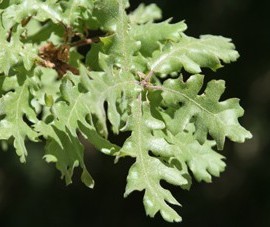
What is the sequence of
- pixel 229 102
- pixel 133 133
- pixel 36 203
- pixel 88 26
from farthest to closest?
pixel 36 203 → pixel 88 26 → pixel 229 102 → pixel 133 133

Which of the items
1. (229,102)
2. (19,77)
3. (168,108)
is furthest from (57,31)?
(229,102)

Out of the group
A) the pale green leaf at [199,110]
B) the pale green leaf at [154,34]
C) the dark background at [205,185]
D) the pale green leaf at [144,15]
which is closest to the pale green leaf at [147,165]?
the pale green leaf at [199,110]

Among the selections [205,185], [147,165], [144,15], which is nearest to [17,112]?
[147,165]

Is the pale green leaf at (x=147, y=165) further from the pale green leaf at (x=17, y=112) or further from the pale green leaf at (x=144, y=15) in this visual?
the pale green leaf at (x=144, y=15)

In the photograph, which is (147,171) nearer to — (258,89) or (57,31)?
(57,31)

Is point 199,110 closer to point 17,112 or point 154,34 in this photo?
point 154,34

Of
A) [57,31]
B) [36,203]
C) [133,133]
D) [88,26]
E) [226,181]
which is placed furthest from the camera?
[226,181]

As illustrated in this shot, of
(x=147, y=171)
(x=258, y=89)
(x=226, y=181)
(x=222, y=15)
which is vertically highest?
(x=147, y=171)

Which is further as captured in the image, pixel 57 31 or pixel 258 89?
pixel 258 89

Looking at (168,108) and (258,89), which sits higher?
(168,108)
